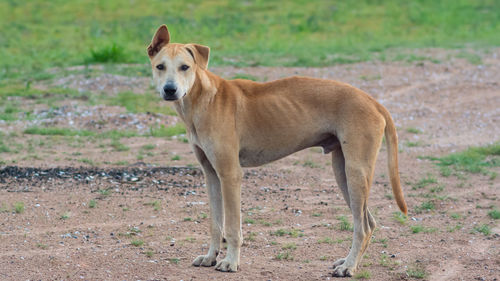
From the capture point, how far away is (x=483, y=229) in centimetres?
707

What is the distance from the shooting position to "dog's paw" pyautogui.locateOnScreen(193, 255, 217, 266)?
5973 millimetres

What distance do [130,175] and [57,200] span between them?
48.6 inches

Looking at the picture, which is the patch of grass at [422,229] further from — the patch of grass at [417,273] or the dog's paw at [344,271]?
the dog's paw at [344,271]

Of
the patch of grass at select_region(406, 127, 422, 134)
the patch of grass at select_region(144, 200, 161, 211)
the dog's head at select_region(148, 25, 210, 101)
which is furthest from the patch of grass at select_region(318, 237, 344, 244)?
the patch of grass at select_region(406, 127, 422, 134)

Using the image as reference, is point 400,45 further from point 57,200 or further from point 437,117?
point 57,200

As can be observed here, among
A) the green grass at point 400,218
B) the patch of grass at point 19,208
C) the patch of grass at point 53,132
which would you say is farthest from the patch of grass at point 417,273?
the patch of grass at point 53,132

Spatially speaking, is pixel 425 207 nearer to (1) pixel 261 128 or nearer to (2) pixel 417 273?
(2) pixel 417 273

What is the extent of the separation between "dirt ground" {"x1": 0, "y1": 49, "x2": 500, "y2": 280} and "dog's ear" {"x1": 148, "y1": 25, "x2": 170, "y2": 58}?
1830 millimetres

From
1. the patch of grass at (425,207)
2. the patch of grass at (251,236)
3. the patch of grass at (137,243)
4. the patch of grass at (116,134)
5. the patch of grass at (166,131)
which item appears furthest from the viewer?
the patch of grass at (166,131)

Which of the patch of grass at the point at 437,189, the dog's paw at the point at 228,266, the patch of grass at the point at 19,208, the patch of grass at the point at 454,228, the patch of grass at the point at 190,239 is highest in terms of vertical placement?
the dog's paw at the point at 228,266

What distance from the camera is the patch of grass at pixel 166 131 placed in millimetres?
11180

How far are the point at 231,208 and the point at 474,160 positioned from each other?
5.53 m

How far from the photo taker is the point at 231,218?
5.75m

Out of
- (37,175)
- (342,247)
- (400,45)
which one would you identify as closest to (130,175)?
(37,175)
